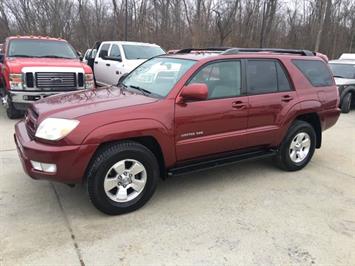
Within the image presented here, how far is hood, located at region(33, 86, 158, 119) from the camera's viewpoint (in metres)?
3.54

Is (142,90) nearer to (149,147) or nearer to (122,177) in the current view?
(149,147)

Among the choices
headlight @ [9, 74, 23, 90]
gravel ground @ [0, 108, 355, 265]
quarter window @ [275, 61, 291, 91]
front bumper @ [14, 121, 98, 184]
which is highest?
quarter window @ [275, 61, 291, 91]

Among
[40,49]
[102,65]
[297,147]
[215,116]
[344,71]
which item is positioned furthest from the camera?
[344,71]

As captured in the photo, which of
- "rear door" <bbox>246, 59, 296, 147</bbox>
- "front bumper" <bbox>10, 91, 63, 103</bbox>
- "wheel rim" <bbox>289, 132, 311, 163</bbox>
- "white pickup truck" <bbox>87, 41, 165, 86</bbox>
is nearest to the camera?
"rear door" <bbox>246, 59, 296, 147</bbox>

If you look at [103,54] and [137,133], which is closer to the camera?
[137,133]

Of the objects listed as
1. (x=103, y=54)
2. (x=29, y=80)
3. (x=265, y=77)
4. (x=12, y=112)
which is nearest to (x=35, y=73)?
(x=29, y=80)

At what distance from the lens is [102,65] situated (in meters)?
11.0

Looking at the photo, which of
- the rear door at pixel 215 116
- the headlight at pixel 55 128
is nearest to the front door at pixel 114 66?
the rear door at pixel 215 116

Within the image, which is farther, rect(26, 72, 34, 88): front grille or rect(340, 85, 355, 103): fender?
rect(340, 85, 355, 103): fender

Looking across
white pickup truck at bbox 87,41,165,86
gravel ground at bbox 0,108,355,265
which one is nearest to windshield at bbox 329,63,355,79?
white pickup truck at bbox 87,41,165,86

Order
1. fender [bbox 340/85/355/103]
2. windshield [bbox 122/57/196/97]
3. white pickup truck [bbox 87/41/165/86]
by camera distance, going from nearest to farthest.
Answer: windshield [bbox 122/57/196/97] < white pickup truck [bbox 87/41/165/86] < fender [bbox 340/85/355/103]

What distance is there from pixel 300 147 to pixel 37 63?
5.66m

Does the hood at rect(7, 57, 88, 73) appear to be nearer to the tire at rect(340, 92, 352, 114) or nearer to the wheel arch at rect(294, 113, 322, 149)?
the wheel arch at rect(294, 113, 322, 149)

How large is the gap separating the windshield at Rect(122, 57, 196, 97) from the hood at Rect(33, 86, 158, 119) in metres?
0.23
